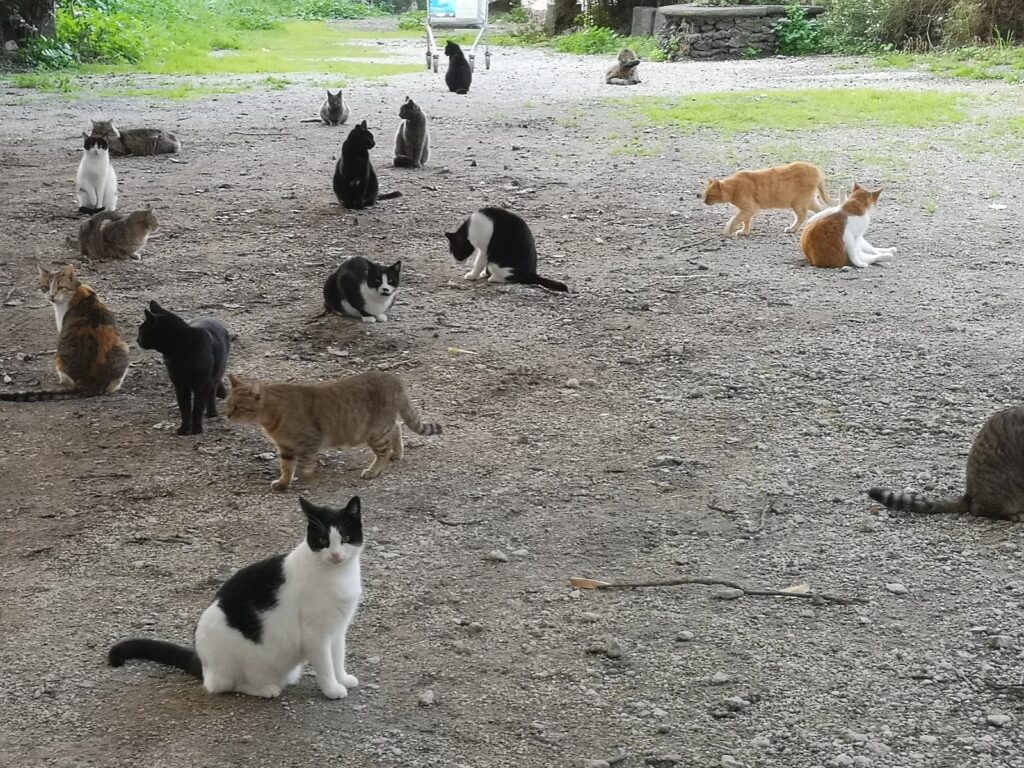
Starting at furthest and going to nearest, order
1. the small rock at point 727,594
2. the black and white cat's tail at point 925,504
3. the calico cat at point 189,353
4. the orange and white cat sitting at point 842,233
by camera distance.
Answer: the orange and white cat sitting at point 842,233
the calico cat at point 189,353
the black and white cat's tail at point 925,504
the small rock at point 727,594

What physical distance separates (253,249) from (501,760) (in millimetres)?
6056

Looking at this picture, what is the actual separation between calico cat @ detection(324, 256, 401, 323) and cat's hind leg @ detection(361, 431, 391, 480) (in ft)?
6.17

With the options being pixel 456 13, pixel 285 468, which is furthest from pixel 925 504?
pixel 456 13

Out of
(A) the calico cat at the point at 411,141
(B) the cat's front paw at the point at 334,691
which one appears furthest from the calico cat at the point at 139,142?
(B) the cat's front paw at the point at 334,691

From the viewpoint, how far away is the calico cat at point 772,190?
28.1 ft

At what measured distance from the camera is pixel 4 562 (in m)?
4.07

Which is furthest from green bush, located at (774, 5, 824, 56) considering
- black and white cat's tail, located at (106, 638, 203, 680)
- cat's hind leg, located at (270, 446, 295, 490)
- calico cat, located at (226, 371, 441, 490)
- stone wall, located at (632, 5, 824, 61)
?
black and white cat's tail, located at (106, 638, 203, 680)

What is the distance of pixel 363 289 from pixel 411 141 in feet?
16.4

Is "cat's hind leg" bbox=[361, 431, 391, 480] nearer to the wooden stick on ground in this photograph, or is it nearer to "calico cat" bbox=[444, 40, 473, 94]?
the wooden stick on ground

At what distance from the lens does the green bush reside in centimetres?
2069

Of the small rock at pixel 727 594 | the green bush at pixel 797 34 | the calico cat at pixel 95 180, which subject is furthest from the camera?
the green bush at pixel 797 34

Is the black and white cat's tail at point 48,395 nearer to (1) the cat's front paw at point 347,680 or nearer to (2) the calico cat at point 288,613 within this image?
(2) the calico cat at point 288,613

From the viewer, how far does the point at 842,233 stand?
764 centimetres

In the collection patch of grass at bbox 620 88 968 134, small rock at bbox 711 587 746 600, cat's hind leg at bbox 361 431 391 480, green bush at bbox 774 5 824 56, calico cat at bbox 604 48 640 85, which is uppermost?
green bush at bbox 774 5 824 56
